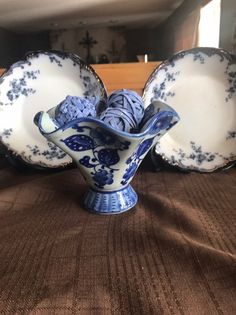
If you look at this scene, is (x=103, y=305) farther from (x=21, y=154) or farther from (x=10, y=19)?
(x=10, y=19)

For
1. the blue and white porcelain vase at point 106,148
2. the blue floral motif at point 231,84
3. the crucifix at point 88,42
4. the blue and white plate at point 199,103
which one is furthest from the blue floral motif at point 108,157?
the crucifix at point 88,42

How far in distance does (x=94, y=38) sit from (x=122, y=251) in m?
1.59

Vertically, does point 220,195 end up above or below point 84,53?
below

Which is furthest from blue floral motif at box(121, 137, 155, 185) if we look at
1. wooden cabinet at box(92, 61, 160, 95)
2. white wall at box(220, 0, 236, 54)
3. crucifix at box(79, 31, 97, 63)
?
crucifix at box(79, 31, 97, 63)

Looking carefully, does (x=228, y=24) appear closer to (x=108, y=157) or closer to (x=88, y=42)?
(x=108, y=157)

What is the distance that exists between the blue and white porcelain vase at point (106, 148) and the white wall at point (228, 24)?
33 centimetres

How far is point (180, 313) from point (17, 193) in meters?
0.35

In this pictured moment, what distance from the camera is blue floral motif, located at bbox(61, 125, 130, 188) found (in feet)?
1.29

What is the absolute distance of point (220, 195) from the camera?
50 centimetres

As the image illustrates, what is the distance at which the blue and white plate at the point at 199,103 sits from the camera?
1.88 ft

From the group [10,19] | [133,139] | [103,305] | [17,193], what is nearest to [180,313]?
[103,305]

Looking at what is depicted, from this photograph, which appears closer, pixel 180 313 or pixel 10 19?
pixel 180 313

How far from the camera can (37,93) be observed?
0.60 m

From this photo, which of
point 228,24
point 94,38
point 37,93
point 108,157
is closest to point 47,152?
point 37,93
